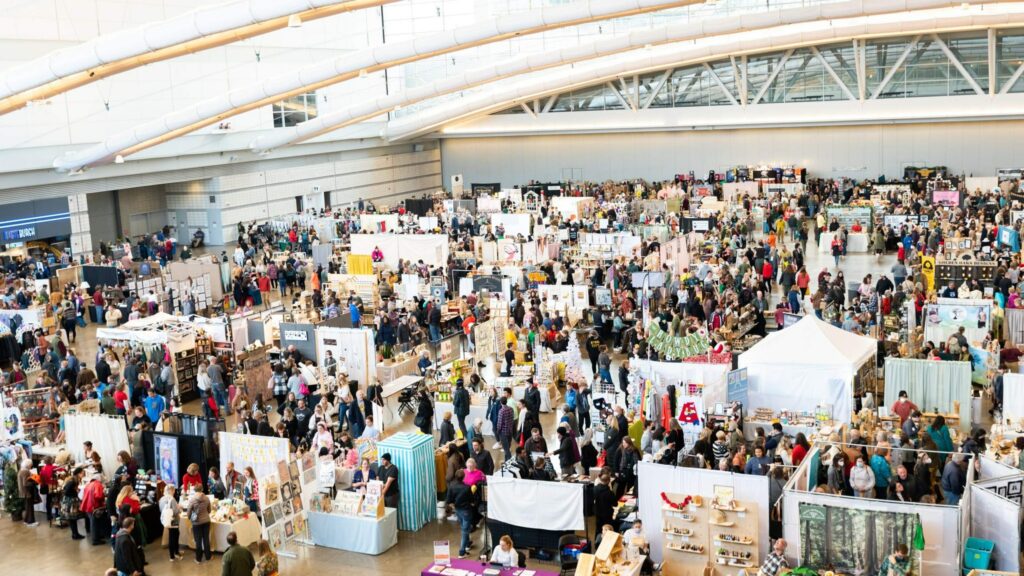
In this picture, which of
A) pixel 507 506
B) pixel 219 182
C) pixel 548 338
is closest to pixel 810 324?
pixel 548 338

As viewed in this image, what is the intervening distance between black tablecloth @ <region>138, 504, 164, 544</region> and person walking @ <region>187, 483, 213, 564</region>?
0.83 metres

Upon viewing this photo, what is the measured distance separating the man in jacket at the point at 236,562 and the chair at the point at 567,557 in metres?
3.24

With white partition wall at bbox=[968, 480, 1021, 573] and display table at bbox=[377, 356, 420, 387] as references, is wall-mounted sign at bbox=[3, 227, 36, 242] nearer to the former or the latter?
display table at bbox=[377, 356, 420, 387]

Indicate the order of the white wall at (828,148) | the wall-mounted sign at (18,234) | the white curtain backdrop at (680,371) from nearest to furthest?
the white curtain backdrop at (680,371) < the wall-mounted sign at (18,234) < the white wall at (828,148)

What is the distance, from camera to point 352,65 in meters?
27.1

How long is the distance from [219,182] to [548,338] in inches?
1005

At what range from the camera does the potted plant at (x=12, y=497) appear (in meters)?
13.5

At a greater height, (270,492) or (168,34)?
(168,34)

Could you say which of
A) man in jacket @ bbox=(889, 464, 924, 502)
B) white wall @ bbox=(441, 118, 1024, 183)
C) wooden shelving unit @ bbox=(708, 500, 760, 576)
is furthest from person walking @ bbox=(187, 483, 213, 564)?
white wall @ bbox=(441, 118, 1024, 183)

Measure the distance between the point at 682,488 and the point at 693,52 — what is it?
29.4m

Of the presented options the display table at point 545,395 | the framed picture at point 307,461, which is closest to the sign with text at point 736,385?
the display table at point 545,395

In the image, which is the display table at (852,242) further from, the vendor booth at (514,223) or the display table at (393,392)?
the display table at (393,392)

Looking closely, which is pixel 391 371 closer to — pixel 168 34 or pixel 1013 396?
pixel 168 34

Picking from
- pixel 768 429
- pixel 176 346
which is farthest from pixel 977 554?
pixel 176 346
